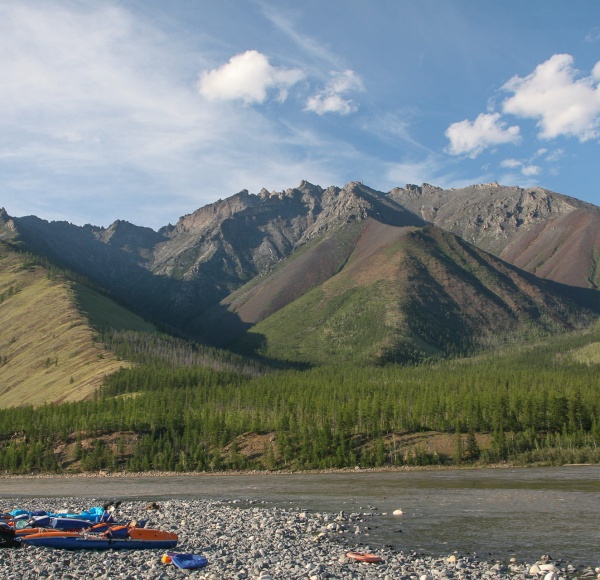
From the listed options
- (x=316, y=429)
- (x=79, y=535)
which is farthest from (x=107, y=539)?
(x=316, y=429)

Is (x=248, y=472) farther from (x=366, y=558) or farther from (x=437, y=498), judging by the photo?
(x=366, y=558)

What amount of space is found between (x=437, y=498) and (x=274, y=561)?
41.8m

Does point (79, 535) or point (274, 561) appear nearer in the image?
point (274, 561)

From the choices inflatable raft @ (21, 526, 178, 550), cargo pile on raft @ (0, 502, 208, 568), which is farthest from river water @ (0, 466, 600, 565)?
cargo pile on raft @ (0, 502, 208, 568)

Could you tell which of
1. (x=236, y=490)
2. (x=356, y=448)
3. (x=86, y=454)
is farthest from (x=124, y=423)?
(x=236, y=490)

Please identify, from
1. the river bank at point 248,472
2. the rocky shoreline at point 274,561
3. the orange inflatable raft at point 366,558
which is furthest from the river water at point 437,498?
the river bank at point 248,472

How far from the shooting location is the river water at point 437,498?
156 feet

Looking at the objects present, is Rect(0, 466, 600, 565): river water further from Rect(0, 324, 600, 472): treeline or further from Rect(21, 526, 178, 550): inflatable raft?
Rect(21, 526, 178, 550): inflatable raft

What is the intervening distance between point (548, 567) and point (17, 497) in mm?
85316

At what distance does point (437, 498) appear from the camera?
77.4 meters

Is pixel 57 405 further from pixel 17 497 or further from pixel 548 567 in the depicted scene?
pixel 548 567

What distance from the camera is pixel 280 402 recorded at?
18100cm

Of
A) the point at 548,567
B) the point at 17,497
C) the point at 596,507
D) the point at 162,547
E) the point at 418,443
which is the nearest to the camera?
the point at 548,567

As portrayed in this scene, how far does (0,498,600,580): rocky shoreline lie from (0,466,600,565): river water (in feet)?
9.39
